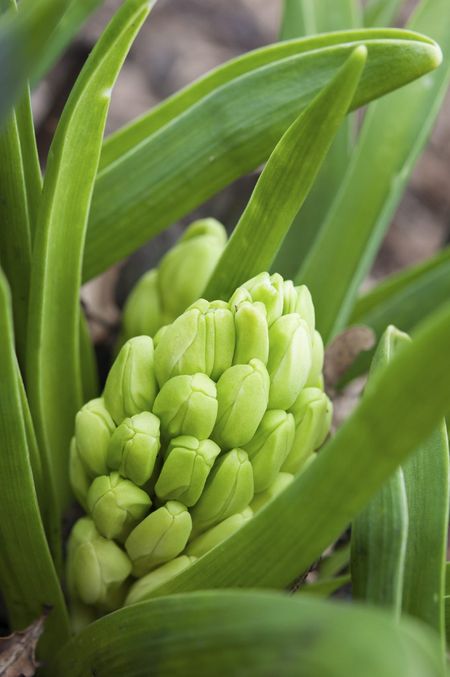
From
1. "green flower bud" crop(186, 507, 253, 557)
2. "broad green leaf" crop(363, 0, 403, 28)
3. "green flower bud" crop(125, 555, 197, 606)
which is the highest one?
"broad green leaf" crop(363, 0, 403, 28)

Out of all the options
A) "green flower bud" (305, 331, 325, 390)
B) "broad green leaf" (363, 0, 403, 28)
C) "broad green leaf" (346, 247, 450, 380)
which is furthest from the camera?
"broad green leaf" (363, 0, 403, 28)

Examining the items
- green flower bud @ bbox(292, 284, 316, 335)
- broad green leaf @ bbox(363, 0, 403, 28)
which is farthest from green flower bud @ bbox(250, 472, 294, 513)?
broad green leaf @ bbox(363, 0, 403, 28)

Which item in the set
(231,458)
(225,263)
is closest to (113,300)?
(225,263)

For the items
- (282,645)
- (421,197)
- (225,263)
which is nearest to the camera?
(282,645)

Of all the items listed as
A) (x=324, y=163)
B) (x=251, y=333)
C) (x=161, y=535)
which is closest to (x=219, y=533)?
(x=161, y=535)

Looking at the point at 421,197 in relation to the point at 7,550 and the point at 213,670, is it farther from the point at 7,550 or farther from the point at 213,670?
the point at 213,670

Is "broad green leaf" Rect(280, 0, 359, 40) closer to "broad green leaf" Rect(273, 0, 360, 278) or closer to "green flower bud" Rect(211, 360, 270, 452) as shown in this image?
"broad green leaf" Rect(273, 0, 360, 278)

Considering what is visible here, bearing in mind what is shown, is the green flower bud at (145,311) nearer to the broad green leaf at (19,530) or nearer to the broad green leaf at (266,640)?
the broad green leaf at (19,530)
